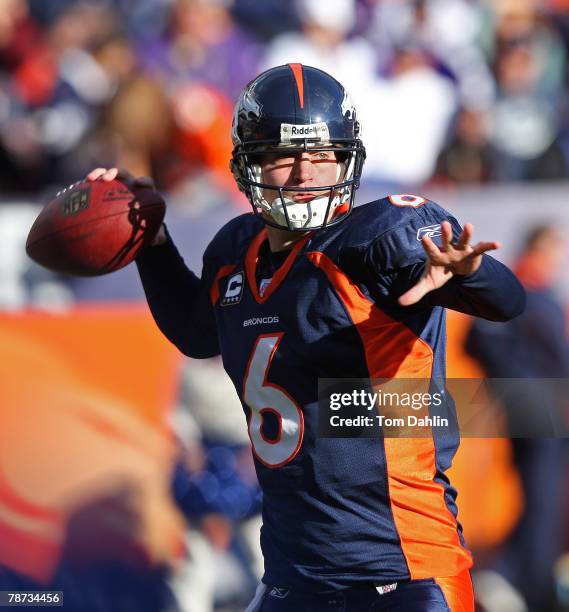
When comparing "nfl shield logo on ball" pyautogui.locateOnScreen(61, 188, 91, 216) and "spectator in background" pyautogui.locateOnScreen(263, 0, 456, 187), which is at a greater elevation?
"nfl shield logo on ball" pyautogui.locateOnScreen(61, 188, 91, 216)

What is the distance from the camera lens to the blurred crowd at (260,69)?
5.65 metres

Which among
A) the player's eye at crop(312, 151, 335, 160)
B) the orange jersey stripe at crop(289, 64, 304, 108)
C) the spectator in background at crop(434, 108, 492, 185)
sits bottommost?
the spectator in background at crop(434, 108, 492, 185)

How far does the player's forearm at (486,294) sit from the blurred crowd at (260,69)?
10.5 ft

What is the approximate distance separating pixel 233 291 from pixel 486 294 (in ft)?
2.34

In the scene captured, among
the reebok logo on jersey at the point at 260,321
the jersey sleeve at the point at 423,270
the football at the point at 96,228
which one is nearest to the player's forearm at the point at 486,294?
the jersey sleeve at the point at 423,270

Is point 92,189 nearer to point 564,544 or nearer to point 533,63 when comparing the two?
point 564,544

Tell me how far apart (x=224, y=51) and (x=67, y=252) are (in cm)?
354

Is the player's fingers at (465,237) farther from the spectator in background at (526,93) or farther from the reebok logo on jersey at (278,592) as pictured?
the spectator in background at (526,93)

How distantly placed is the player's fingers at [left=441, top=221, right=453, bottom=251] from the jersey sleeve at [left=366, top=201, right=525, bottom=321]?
0.09 metres

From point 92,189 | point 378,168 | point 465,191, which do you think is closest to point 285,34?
point 378,168

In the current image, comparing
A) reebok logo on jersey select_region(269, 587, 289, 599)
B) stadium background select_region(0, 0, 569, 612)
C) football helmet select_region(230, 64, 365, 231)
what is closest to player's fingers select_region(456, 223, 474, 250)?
football helmet select_region(230, 64, 365, 231)

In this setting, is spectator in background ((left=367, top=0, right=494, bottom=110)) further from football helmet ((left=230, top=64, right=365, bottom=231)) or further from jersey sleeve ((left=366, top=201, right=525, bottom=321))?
jersey sleeve ((left=366, top=201, right=525, bottom=321))

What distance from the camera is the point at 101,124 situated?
5883mm

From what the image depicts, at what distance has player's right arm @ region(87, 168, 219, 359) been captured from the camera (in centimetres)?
289
